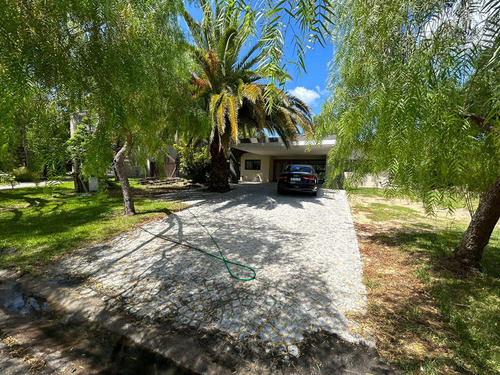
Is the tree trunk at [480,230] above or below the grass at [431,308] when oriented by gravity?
above

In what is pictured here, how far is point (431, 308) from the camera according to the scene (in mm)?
2725

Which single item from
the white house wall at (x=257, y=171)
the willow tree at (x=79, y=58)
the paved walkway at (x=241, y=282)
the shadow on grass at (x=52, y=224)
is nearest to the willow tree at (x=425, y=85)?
the paved walkway at (x=241, y=282)

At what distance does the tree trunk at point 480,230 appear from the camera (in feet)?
10.7

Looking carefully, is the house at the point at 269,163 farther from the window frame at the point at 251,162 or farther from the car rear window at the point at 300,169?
the car rear window at the point at 300,169

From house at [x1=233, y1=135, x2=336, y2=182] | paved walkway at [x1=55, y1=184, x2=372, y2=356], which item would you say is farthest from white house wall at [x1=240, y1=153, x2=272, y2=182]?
paved walkway at [x1=55, y1=184, x2=372, y2=356]

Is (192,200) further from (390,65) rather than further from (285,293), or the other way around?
(390,65)

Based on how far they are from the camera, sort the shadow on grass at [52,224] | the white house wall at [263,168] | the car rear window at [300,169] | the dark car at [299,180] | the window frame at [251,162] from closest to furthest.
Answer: the shadow on grass at [52,224] → the dark car at [299,180] → the car rear window at [300,169] → the white house wall at [263,168] → the window frame at [251,162]

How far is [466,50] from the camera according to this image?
2016 millimetres

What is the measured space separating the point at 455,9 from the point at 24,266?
6902mm

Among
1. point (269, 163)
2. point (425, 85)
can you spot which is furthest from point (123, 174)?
point (269, 163)

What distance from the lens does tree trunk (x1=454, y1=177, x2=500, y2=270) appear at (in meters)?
3.26

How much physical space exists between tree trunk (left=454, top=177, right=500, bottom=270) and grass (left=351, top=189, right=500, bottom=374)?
0.24 metres

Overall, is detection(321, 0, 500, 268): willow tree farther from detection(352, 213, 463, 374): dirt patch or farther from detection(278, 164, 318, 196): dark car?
detection(278, 164, 318, 196): dark car

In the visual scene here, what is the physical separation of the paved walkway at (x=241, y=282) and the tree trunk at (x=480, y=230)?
1774 mm
